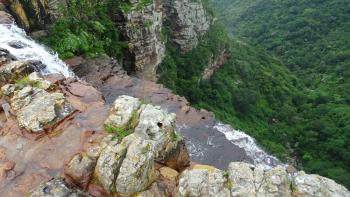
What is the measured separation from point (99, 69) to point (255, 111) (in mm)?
28675

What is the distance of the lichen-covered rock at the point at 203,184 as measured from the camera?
10.5m

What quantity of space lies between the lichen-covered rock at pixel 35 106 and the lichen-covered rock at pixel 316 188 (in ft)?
24.0

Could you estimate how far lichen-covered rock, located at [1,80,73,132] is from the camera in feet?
42.4

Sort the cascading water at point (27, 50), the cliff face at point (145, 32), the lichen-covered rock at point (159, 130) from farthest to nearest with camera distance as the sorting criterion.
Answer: the cliff face at point (145, 32)
the cascading water at point (27, 50)
the lichen-covered rock at point (159, 130)

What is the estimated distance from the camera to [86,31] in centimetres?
2469

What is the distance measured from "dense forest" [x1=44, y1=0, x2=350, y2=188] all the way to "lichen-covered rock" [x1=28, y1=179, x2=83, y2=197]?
11.6 metres

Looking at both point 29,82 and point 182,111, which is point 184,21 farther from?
point 29,82

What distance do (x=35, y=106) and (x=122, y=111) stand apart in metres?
2.70

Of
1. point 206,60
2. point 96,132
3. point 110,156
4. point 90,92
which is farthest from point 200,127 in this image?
point 206,60

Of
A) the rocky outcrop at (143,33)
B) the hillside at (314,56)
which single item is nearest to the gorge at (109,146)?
the rocky outcrop at (143,33)

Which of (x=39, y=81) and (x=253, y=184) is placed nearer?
(x=253, y=184)

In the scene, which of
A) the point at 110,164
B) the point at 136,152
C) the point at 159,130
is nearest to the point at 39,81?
the point at 159,130

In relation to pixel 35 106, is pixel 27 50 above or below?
below

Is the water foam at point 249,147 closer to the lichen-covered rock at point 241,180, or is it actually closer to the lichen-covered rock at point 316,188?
the lichen-covered rock at point 241,180
